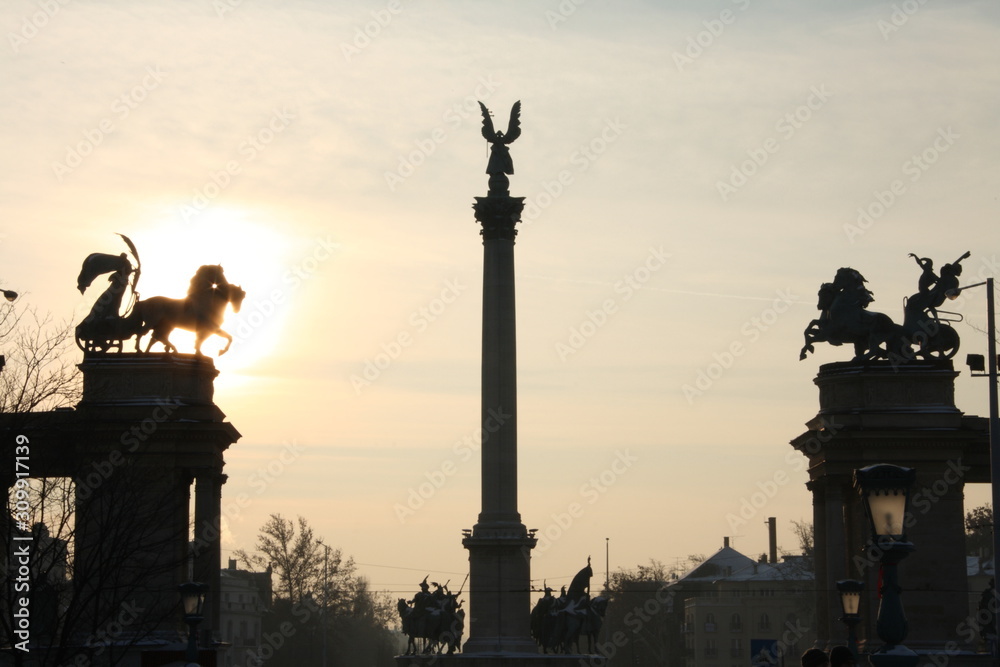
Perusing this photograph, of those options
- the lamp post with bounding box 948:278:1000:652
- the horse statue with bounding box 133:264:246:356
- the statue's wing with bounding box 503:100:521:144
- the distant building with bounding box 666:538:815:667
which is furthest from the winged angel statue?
the distant building with bounding box 666:538:815:667

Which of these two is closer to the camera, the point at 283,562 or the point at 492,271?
the point at 492,271

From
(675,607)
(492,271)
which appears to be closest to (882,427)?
(492,271)


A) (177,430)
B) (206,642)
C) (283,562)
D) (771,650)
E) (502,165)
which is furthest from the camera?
(283,562)

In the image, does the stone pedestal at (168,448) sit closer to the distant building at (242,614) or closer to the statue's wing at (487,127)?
the statue's wing at (487,127)

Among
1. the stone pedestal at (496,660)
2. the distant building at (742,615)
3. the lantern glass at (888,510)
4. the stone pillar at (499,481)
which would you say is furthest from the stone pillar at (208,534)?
the distant building at (742,615)

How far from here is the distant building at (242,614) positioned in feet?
458

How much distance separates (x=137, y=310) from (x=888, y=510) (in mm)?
43093

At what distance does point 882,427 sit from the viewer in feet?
194

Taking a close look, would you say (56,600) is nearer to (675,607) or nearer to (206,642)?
(206,642)

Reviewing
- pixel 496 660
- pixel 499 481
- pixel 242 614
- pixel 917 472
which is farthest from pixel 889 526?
pixel 242 614

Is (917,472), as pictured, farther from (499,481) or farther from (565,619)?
(499,481)

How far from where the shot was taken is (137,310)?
6097 centimetres

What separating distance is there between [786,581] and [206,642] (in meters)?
92.6

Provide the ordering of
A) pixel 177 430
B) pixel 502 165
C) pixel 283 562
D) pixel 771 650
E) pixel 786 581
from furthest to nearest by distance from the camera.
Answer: pixel 786 581, pixel 283 562, pixel 502 165, pixel 177 430, pixel 771 650
